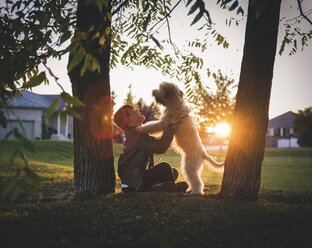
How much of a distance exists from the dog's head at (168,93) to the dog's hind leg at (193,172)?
3.57 ft

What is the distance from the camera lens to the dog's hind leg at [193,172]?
451cm

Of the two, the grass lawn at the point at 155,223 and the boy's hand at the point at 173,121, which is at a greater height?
the boy's hand at the point at 173,121

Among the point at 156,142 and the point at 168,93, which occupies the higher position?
the point at 168,93

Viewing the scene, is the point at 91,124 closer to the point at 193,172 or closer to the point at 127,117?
the point at 127,117

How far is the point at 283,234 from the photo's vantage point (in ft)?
8.45

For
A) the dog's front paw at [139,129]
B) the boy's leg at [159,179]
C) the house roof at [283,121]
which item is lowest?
the boy's leg at [159,179]

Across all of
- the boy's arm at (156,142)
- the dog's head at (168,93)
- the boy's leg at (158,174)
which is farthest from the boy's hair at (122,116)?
the boy's leg at (158,174)

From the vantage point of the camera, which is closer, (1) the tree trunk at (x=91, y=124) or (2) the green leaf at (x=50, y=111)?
(2) the green leaf at (x=50, y=111)

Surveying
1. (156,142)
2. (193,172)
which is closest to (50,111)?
(156,142)

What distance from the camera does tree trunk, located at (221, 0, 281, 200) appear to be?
358cm

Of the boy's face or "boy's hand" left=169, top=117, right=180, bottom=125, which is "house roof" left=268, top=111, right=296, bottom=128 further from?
the boy's face

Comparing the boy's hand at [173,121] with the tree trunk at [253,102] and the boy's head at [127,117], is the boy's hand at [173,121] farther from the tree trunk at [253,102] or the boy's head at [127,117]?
the tree trunk at [253,102]

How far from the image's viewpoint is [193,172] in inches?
178

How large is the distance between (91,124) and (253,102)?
247 cm
